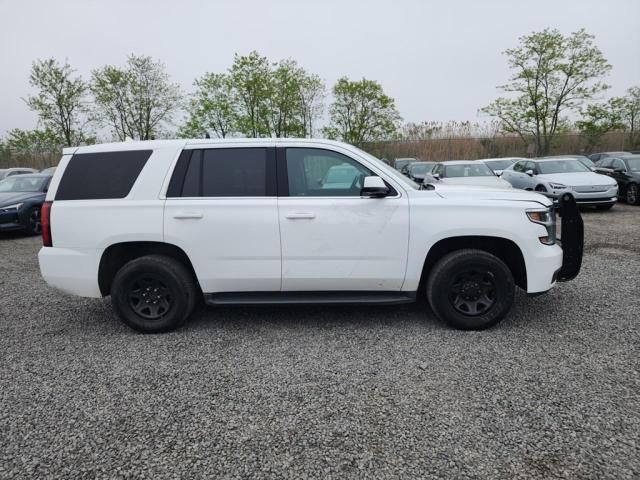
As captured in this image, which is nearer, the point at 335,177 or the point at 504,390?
the point at 504,390

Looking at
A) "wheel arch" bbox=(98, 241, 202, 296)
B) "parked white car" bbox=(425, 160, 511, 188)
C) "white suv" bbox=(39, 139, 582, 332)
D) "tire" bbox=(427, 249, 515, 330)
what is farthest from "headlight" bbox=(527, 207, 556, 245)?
"parked white car" bbox=(425, 160, 511, 188)

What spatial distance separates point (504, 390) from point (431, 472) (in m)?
1.03

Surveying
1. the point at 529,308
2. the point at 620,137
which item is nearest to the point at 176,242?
the point at 529,308

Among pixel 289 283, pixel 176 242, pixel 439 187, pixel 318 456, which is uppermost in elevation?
pixel 439 187

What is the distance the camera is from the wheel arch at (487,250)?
3.87 m

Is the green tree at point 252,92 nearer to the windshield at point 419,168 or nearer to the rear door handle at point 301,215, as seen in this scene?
the windshield at point 419,168

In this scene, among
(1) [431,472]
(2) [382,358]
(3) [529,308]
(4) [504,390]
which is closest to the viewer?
(1) [431,472]

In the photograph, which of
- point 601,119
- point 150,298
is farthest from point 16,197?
point 601,119

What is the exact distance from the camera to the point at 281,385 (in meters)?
3.00

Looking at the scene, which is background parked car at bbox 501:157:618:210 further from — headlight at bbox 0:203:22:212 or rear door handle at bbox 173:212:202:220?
headlight at bbox 0:203:22:212

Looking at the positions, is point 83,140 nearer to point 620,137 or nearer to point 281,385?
point 281,385

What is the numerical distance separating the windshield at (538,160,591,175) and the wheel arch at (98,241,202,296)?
11643mm

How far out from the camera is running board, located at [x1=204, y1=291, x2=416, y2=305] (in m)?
3.80

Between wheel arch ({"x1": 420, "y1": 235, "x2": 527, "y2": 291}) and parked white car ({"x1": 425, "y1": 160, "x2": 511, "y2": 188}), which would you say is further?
parked white car ({"x1": 425, "y1": 160, "x2": 511, "y2": 188})
